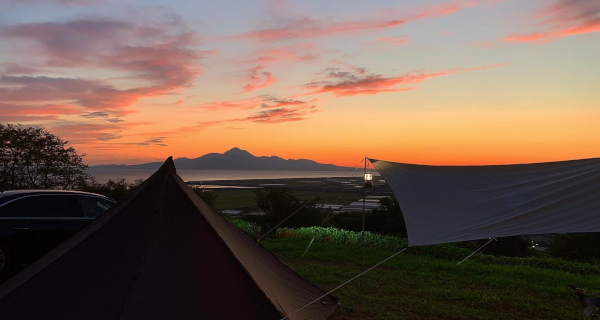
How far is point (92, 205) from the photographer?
8.80 metres

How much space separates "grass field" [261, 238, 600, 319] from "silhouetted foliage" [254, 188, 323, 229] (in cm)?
1830

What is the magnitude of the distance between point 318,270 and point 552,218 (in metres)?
5.50

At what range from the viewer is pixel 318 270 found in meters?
10.0

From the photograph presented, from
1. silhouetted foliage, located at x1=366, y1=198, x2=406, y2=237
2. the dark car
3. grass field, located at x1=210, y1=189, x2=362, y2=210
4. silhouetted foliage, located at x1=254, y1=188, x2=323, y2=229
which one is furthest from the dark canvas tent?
grass field, located at x1=210, y1=189, x2=362, y2=210

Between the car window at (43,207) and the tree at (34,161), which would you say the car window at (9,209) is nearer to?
the car window at (43,207)

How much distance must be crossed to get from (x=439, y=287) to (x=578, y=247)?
59.9 feet

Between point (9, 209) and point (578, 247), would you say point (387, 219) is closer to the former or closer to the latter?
point (578, 247)

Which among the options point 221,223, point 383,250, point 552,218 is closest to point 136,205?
point 221,223

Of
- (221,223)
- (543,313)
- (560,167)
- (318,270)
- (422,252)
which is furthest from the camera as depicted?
(422,252)

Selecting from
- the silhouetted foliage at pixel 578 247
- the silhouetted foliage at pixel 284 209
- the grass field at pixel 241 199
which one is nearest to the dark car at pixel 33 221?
the silhouetted foliage at pixel 284 209

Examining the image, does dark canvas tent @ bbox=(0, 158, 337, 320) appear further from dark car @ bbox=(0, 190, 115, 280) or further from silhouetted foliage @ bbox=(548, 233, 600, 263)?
silhouetted foliage @ bbox=(548, 233, 600, 263)

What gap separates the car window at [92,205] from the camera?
339 inches

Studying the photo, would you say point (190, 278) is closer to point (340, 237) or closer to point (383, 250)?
point (383, 250)

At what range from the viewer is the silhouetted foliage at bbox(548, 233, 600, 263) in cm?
2220
